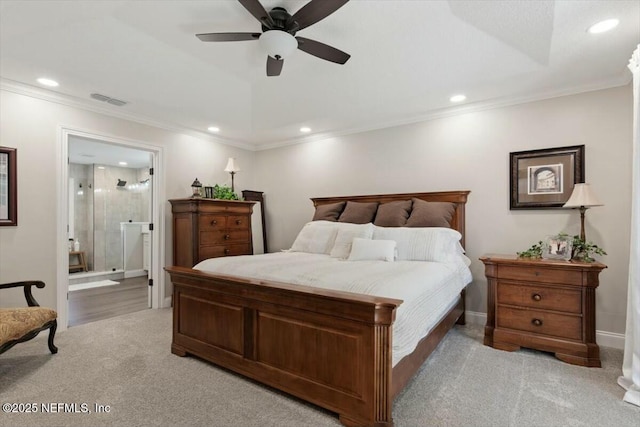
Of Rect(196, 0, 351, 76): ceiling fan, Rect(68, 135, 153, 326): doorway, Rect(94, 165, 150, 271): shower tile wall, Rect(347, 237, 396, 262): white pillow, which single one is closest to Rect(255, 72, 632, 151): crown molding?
Rect(347, 237, 396, 262): white pillow

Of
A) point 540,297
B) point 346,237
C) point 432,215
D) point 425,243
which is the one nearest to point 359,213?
point 346,237

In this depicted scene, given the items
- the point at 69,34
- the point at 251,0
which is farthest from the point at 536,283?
the point at 69,34

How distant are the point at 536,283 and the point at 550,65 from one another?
6.10 ft

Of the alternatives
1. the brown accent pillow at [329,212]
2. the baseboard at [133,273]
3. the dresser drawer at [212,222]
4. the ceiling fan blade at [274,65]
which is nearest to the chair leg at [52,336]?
the dresser drawer at [212,222]

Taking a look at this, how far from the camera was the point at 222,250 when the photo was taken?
447 cm

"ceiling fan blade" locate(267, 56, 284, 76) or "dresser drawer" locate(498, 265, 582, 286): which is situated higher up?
"ceiling fan blade" locate(267, 56, 284, 76)

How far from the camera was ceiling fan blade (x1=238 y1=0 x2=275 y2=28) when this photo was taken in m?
1.78

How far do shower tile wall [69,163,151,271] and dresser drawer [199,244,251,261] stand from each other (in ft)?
11.9

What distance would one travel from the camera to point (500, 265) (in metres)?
2.91

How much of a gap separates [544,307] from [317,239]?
2.21m

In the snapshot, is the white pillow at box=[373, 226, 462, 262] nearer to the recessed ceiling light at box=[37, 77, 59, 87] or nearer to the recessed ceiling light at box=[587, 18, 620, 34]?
the recessed ceiling light at box=[587, 18, 620, 34]

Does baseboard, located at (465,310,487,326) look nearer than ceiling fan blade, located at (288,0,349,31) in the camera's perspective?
No

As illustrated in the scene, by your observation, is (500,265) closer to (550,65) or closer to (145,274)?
(550,65)

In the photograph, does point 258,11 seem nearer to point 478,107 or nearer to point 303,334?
point 303,334
